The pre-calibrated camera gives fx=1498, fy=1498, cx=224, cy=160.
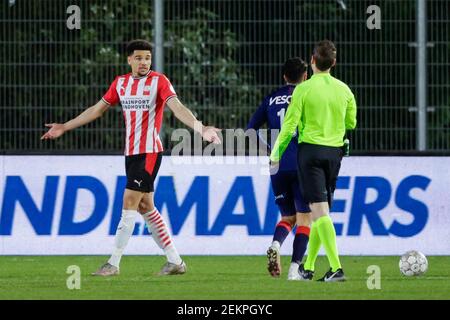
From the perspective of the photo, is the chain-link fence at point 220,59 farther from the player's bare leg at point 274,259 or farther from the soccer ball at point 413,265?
the player's bare leg at point 274,259

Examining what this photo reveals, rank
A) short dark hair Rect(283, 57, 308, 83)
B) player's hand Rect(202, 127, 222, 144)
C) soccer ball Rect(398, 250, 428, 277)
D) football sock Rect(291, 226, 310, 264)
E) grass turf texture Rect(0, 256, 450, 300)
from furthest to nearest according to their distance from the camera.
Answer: short dark hair Rect(283, 57, 308, 83)
soccer ball Rect(398, 250, 428, 277)
football sock Rect(291, 226, 310, 264)
player's hand Rect(202, 127, 222, 144)
grass turf texture Rect(0, 256, 450, 300)

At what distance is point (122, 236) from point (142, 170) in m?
0.58

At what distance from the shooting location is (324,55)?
38.2ft

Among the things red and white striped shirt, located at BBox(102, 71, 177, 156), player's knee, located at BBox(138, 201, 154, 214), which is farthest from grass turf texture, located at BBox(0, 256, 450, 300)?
red and white striped shirt, located at BBox(102, 71, 177, 156)

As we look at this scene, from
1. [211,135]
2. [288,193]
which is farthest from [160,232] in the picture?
[211,135]

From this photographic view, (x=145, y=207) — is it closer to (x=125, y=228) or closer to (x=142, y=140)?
(x=125, y=228)

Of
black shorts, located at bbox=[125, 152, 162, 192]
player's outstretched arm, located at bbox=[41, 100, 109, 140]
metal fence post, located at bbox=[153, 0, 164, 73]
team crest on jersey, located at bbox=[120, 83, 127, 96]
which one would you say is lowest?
black shorts, located at bbox=[125, 152, 162, 192]

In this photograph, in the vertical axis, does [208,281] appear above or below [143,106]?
below

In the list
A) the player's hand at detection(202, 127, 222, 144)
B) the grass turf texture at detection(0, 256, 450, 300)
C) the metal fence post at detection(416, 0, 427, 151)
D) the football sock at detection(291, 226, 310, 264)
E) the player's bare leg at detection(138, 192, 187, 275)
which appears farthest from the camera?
the metal fence post at detection(416, 0, 427, 151)

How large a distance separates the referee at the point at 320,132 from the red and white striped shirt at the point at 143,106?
1501 mm

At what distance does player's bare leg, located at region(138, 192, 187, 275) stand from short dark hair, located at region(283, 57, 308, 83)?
1559 mm

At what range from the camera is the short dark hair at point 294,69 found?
1273 cm

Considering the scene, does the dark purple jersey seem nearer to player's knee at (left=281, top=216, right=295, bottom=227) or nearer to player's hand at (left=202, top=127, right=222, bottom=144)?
player's knee at (left=281, top=216, right=295, bottom=227)

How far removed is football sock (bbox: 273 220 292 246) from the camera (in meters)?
12.7
